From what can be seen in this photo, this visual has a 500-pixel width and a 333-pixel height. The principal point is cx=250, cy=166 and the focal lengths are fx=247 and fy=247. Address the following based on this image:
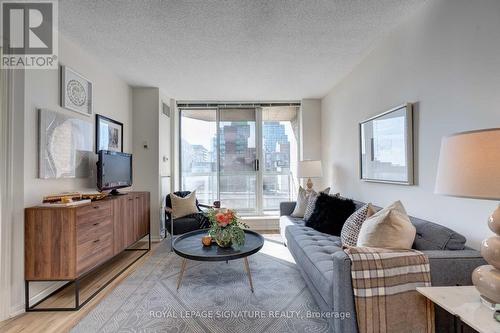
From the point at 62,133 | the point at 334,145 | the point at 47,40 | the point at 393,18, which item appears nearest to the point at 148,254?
the point at 62,133

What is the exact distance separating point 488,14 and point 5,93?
11.7 feet

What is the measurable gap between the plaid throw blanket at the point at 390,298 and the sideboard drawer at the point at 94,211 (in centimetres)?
224

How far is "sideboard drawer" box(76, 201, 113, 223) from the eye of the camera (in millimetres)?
2198

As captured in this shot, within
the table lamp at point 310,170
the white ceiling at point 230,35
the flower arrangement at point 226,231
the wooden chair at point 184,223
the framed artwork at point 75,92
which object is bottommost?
the wooden chair at point 184,223

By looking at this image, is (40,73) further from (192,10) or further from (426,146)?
(426,146)

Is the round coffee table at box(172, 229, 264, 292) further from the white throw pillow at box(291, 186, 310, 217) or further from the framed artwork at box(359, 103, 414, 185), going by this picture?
the framed artwork at box(359, 103, 414, 185)

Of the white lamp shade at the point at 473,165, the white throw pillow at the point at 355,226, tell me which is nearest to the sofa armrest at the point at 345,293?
the white lamp shade at the point at 473,165

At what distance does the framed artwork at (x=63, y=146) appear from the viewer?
2.30m

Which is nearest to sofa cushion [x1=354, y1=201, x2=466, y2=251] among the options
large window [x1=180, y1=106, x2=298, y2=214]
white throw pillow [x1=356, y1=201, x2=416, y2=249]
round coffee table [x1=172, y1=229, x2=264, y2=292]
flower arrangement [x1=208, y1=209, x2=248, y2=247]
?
white throw pillow [x1=356, y1=201, x2=416, y2=249]

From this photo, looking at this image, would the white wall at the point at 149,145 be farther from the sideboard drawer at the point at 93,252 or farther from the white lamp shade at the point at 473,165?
the white lamp shade at the point at 473,165

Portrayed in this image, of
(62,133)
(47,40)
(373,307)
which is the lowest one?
(373,307)

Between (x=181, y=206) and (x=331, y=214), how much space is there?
2320 millimetres

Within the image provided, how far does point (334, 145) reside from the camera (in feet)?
14.1

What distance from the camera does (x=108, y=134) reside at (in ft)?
11.3
